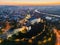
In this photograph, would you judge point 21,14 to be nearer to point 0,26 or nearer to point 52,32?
point 0,26

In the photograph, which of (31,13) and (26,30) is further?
(31,13)

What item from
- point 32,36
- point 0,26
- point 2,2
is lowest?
point 32,36

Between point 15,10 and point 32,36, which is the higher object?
point 15,10

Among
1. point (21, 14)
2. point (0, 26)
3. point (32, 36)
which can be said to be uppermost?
point (21, 14)

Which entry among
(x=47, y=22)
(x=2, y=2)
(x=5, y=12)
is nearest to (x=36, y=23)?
(x=47, y=22)

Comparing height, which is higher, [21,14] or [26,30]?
[21,14]

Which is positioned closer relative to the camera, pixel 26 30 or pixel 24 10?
pixel 26 30

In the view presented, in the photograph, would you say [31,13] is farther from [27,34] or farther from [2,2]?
[2,2]

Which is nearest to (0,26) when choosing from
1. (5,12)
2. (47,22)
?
(5,12)
